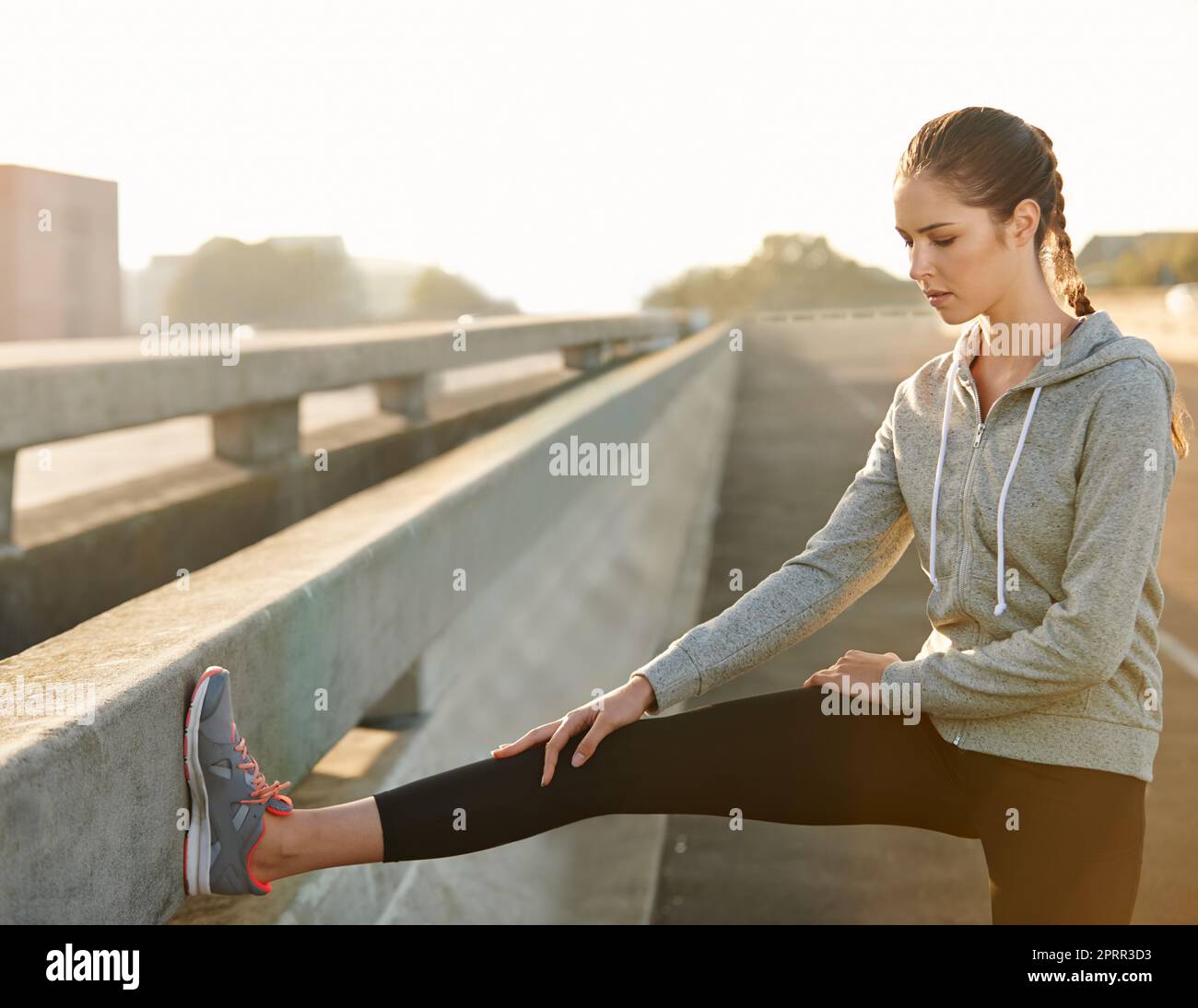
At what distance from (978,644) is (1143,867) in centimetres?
233

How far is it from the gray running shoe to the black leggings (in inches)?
12.3

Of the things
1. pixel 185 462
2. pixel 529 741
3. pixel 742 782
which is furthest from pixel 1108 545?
pixel 185 462

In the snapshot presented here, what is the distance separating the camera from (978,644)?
9.80ft

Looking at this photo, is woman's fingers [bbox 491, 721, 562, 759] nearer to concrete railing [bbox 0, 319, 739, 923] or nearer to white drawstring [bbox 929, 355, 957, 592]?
concrete railing [bbox 0, 319, 739, 923]

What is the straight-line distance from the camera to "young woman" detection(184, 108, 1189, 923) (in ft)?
8.83

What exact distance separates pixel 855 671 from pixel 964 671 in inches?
11.6

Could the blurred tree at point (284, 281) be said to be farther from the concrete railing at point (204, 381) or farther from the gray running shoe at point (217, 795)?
the gray running shoe at point (217, 795)

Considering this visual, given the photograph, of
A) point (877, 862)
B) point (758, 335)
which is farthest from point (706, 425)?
point (758, 335)

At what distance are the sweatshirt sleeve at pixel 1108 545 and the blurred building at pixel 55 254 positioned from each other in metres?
4.27

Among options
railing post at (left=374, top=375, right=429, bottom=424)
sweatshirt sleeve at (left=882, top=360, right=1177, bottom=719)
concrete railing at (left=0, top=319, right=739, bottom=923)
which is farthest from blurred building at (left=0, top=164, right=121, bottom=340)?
sweatshirt sleeve at (left=882, top=360, right=1177, bottom=719)

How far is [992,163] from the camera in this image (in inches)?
112

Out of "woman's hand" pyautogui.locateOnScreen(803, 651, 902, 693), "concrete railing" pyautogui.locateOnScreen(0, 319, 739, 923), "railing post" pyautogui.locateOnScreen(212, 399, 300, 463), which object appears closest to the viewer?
"concrete railing" pyautogui.locateOnScreen(0, 319, 739, 923)

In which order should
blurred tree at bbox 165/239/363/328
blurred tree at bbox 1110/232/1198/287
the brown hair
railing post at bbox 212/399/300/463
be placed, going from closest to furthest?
the brown hair
railing post at bbox 212/399/300/463
blurred tree at bbox 165/239/363/328
blurred tree at bbox 1110/232/1198/287
